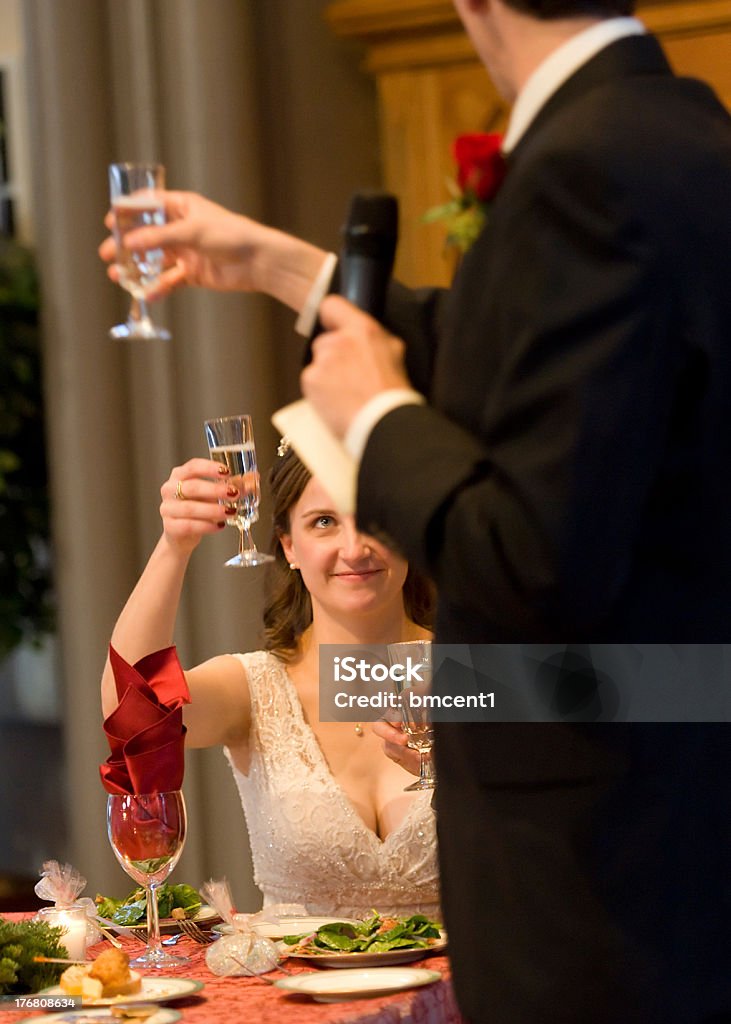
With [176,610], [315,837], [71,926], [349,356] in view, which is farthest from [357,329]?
[315,837]

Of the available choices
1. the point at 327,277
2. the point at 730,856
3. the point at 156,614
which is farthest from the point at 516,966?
the point at 156,614

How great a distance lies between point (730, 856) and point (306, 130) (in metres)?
3.36

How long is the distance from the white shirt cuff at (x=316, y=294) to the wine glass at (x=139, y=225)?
0.48ft

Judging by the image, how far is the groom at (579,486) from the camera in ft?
3.31

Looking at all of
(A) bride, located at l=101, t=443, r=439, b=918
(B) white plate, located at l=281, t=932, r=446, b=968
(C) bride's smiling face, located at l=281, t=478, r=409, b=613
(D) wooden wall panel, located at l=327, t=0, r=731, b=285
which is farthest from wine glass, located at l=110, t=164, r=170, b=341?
(D) wooden wall panel, located at l=327, t=0, r=731, b=285

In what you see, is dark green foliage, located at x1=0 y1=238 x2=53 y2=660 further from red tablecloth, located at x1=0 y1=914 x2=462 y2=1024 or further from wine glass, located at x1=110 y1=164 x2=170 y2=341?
wine glass, located at x1=110 y1=164 x2=170 y2=341

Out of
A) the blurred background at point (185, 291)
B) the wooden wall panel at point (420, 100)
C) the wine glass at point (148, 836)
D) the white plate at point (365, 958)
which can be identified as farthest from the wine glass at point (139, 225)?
the wooden wall panel at point (420, 100)

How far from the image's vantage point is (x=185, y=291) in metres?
3.92

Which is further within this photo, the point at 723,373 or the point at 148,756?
the point at 148,756

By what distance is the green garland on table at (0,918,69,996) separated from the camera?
1.74 m

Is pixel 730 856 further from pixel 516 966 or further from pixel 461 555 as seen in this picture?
pixel 461 555

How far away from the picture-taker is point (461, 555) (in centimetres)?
105

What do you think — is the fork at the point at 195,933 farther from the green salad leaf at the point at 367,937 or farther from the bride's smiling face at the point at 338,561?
the bride's smiling face at the point at 338,561

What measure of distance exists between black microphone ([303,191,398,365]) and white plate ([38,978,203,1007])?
0.83 m
